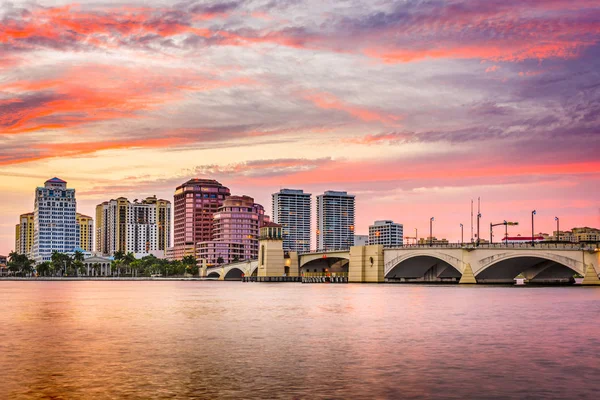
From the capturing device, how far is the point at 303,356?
Result: 39.6 m

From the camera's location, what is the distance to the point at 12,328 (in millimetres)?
57719

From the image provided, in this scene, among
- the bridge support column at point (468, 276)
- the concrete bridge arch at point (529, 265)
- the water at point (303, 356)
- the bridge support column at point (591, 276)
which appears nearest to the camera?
the water at point (303, 356)

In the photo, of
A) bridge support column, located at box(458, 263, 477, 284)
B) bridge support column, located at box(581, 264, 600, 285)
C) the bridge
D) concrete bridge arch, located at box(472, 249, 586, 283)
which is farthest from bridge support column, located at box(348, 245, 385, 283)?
bridge support column, located at box(581, 264, 600, 285)

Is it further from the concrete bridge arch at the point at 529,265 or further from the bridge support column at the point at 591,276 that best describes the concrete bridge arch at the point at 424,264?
the bridge support column at the point at 591,276

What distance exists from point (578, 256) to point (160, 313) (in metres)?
75.7

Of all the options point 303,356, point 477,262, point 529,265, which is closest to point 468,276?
point 477,262

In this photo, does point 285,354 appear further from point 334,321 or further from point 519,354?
point 334,321

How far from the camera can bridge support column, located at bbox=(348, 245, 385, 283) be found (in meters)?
172

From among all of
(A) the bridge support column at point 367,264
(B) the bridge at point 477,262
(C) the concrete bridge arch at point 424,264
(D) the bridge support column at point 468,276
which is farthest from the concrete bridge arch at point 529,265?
(A) the bridge support column at point 367,264

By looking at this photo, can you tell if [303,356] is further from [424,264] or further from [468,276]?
[424,264]

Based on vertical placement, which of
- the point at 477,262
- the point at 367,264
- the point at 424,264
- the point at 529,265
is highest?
the point at 477,262

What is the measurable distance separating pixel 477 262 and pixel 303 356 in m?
106

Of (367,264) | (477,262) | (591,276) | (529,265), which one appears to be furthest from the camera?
(367,264)

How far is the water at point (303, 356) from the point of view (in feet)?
96.1
